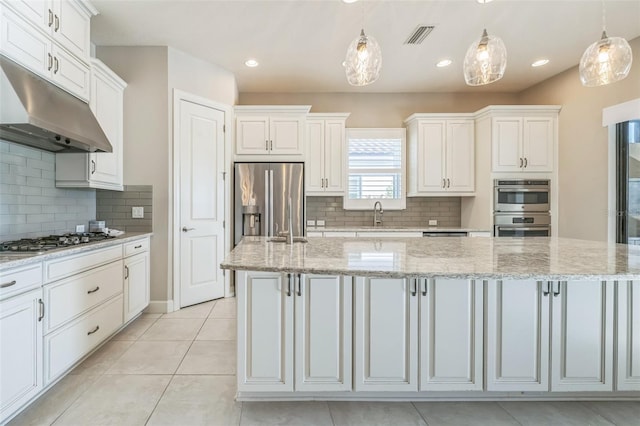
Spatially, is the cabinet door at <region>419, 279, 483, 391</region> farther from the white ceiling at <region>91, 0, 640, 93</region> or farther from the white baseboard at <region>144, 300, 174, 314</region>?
the white baseboard at <region>144, 300, 174, 314</region>

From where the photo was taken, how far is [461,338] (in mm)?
1745

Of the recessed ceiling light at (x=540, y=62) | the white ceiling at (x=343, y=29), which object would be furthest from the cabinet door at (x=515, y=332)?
the recessed ceiling light at (x=540, y=62)

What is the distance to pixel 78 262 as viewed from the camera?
2152 millimetres

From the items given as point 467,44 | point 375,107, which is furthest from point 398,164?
point 467,44

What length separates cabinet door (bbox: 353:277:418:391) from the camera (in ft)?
5.73

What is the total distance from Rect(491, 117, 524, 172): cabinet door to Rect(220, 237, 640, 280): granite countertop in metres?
1.87

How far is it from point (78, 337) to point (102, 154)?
1.68 metres

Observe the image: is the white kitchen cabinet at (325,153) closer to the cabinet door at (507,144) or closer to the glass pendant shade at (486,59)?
the cabinet door at (507,144)

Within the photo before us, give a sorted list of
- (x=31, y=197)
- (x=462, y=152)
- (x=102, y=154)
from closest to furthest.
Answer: (x=31, y=197) → (x=102, y=154) → (x=462, y=152)

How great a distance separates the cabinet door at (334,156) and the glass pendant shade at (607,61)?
2734 millimetres

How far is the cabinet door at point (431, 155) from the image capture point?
4.45 metres

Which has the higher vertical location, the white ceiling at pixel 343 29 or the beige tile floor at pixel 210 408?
the white ceiling at pixel 343 29

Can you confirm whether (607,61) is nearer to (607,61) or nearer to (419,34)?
(607,61)

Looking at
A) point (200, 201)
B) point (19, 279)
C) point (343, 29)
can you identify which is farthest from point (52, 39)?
point (343, 29)
